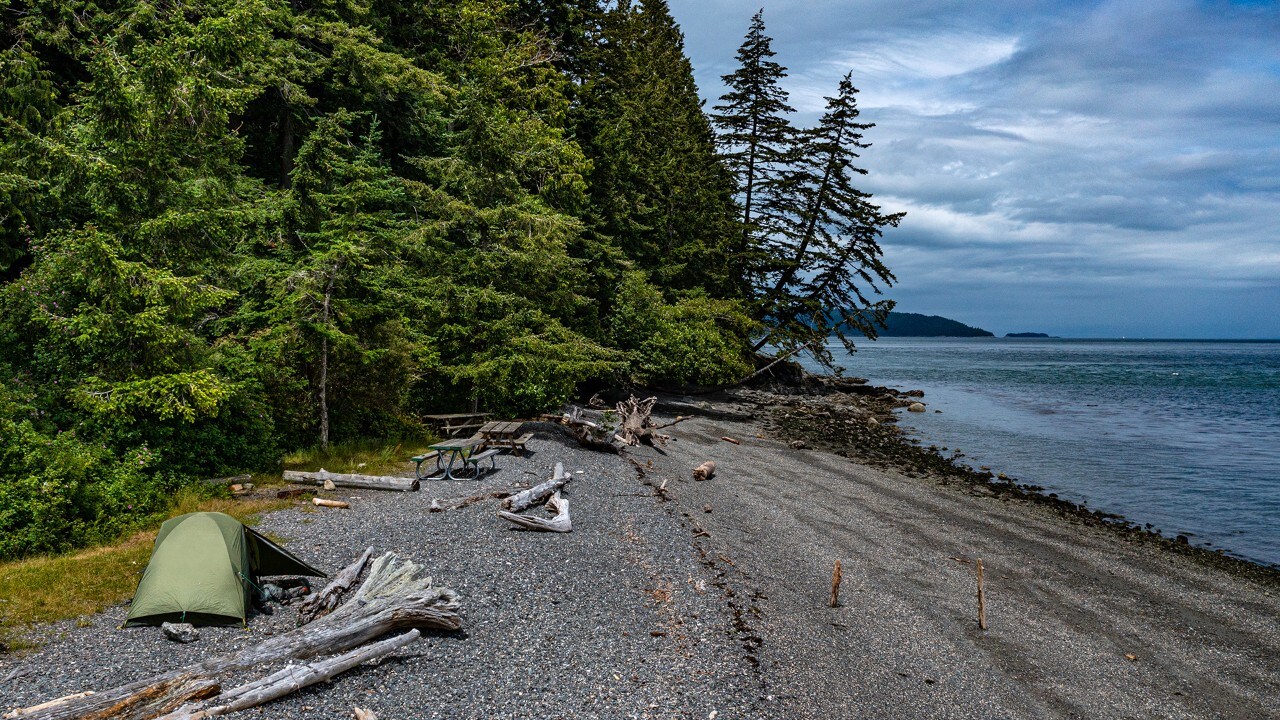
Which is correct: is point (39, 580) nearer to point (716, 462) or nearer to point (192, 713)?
point (192, 713)

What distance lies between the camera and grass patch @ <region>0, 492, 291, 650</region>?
7.47 metres

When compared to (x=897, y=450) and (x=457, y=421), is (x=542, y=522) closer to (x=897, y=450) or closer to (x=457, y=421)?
(x=457, y=421)

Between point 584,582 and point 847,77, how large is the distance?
112 ft

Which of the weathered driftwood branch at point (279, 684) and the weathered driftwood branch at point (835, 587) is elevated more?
the weathered driftwood branch at point (279, 684)

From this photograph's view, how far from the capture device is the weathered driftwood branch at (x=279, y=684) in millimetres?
5930

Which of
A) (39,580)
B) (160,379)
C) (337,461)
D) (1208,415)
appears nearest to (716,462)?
(337,461)

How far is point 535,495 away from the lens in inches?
522

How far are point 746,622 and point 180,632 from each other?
7251 mm

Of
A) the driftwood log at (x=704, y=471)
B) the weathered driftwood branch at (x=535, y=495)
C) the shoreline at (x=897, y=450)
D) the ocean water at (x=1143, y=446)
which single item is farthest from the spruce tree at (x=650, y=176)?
the weathered driftwood branch at (x=535, y=495)

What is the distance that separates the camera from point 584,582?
9.93 metres

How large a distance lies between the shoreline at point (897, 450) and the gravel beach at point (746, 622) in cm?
99

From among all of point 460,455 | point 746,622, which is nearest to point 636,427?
point 460,455

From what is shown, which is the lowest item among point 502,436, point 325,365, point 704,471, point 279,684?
point 704,471

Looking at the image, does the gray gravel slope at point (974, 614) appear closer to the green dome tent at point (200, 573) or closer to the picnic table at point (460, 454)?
the picnic table at point (460, 454)
